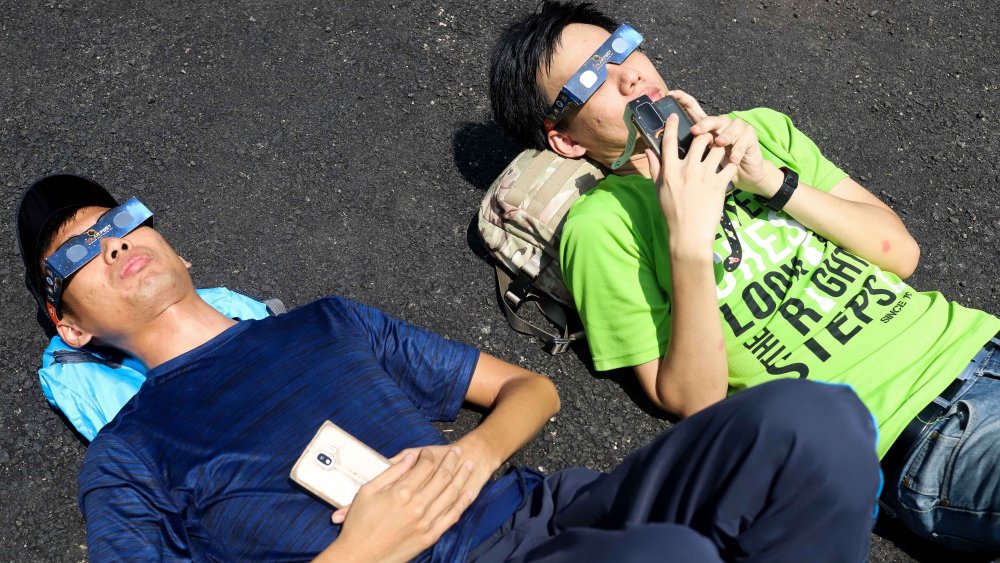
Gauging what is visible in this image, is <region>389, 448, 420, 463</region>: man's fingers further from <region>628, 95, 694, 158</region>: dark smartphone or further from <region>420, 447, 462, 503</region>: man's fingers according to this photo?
<region>628, 95, 694, 158</region>: dark smartphone

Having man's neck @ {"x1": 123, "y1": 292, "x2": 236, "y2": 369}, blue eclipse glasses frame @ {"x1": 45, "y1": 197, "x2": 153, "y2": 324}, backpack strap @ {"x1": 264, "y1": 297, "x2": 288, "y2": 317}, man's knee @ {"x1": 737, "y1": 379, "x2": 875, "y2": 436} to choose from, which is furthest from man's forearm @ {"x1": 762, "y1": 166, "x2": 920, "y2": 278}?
blue eclipse glasses frame @ {"x1": 45, "y1": 197, "x2": 153, "y2": 324}

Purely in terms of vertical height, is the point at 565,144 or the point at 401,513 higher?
the point at 565,144

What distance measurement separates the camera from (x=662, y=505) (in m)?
2.10

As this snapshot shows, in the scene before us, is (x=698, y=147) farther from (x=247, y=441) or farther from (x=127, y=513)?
(x=127, y=513)

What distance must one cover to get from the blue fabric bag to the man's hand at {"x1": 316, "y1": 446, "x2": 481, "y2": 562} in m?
1.34

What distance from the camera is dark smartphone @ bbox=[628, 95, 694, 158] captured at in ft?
9.78

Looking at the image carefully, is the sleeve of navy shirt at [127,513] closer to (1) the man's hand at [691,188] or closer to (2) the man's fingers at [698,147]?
(1) the man's hand at [691,188]

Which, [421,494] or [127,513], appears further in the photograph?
[127,513]

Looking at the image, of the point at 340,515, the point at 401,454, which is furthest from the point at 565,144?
the point at 340,515

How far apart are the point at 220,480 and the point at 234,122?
91.3 inches

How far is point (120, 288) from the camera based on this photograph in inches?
114

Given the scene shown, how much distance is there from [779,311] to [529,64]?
1.48 meters

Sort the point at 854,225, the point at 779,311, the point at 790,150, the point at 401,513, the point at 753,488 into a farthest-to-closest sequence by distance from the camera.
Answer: the point at 790,150, the point at 854,225, the point at 779,311, the point at 401,513, the point at 753,488

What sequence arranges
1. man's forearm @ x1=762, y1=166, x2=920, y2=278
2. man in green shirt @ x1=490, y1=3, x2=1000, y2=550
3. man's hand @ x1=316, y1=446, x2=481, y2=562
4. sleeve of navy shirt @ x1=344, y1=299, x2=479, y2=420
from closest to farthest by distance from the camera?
man's hand @ x1=316, y1=446, x2=481, y2=562
man in green shirt @ x1=490, y1=3, x2=1000, y2=550
sleeve of navy shirt @ x1=344, y1=299, x2=479, y2=420
man's forearm @ x1=762, y1=166, x2=920, y2=278
